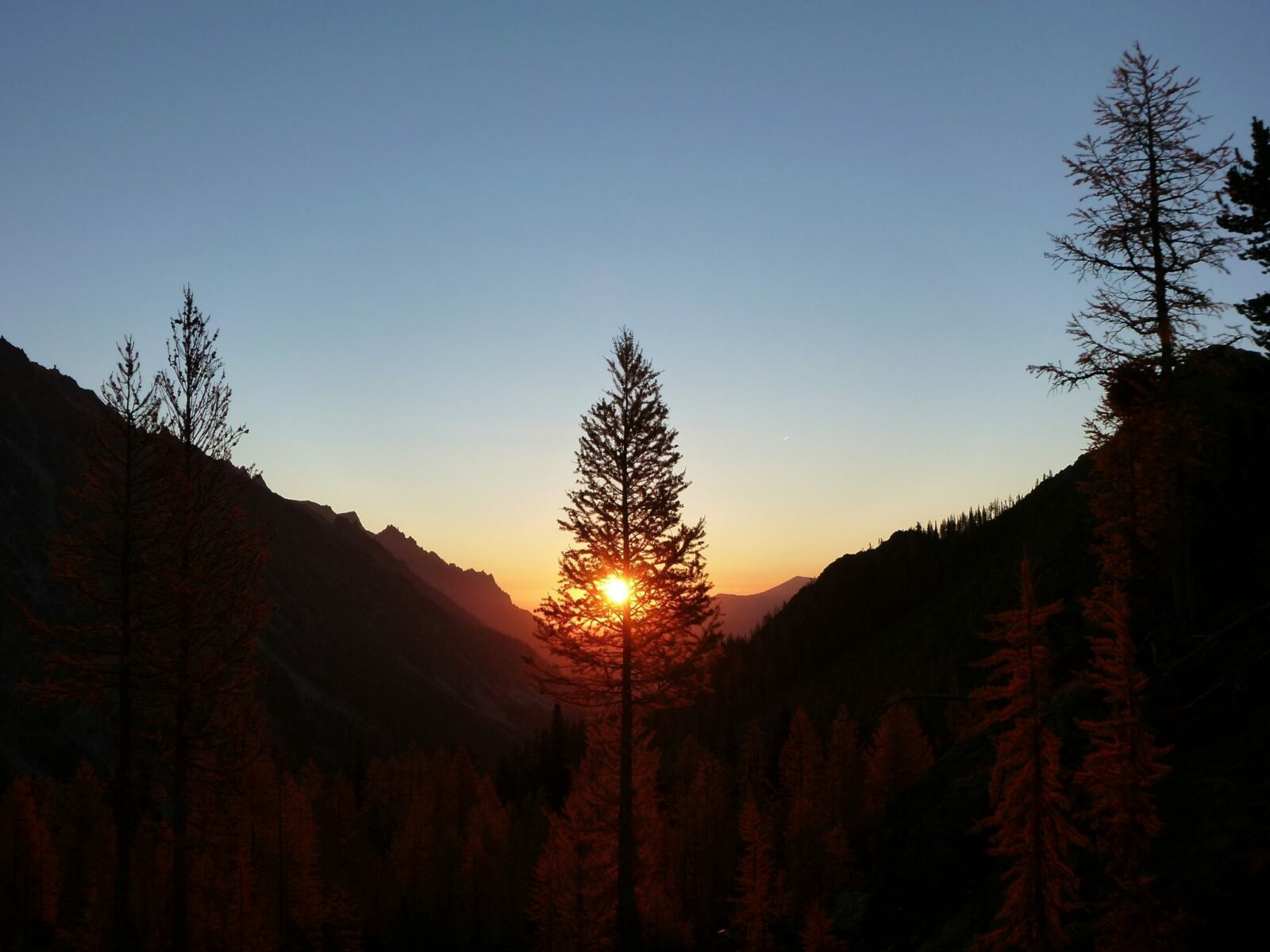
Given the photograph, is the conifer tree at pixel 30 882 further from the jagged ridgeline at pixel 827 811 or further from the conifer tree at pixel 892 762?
the conifer tree at pixel 892 762

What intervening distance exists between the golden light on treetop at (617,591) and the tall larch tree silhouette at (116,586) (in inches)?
375

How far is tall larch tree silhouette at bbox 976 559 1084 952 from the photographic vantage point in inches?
614

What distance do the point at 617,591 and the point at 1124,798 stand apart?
11062 mm

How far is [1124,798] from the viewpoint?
15.7 m

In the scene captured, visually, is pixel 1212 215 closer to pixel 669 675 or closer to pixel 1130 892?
pixel 1130 892

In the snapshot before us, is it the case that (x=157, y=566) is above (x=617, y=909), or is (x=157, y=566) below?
above

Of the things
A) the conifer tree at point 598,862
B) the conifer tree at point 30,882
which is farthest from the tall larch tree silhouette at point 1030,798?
the conifer tree at point 30,882

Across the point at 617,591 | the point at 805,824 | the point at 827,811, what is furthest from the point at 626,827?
the point at 827,811

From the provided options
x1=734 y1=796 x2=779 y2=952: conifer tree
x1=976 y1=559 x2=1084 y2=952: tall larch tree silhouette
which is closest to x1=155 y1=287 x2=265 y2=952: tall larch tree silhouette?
x1=976 y1=559 x2=1084 y2=952: tall larch tree silhouette

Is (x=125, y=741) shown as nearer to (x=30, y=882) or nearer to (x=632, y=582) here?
(x=632, y=582)

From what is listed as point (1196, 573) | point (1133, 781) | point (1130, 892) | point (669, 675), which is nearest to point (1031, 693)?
point (1133, 781)

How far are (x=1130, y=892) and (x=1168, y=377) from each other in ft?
36.8

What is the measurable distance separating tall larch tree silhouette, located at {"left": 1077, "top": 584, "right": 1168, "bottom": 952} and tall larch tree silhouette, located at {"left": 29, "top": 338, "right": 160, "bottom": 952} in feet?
59.5

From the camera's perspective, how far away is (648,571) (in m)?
19.9
